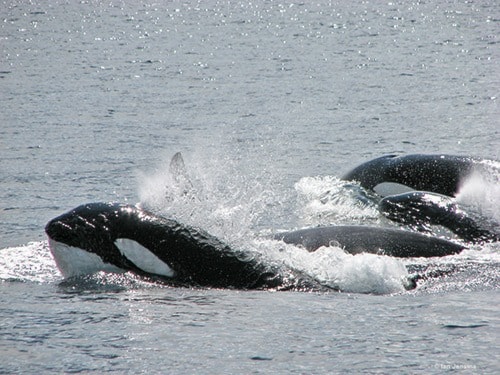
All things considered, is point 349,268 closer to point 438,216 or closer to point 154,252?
Answer: point 154,252

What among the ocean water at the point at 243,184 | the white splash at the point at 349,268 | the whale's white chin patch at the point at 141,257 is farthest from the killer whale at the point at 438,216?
the whale's white chin patch at the point at 141,257

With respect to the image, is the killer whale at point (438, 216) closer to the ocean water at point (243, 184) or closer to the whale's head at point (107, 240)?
the ocean water at point (243, 184)

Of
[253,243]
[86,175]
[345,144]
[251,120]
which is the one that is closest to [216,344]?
[253,243]

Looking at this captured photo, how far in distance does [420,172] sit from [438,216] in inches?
97.3

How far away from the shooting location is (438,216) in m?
12.6

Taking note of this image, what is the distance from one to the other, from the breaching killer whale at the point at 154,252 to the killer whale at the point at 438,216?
2.94m

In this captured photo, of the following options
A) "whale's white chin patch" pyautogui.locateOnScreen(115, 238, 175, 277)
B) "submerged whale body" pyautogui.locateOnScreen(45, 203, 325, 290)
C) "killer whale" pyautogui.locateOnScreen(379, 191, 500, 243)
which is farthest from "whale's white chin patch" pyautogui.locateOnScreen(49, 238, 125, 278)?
"killer whale" pyautogui.locateOnScreen(379, 191, 500, 243)

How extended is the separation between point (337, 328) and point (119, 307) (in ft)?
6.55

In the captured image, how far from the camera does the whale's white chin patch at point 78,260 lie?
10023mm

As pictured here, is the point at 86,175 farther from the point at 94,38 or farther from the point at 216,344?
the point at 94,38

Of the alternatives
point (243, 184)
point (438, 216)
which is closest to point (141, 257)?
point (438, 216)

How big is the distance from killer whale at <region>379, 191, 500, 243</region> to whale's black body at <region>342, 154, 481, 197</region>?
1502mm

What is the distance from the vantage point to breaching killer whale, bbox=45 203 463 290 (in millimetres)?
9859

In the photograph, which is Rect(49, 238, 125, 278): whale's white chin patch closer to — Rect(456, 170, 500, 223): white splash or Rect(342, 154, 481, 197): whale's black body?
Rect(456, 170, 500, 223): white splash
